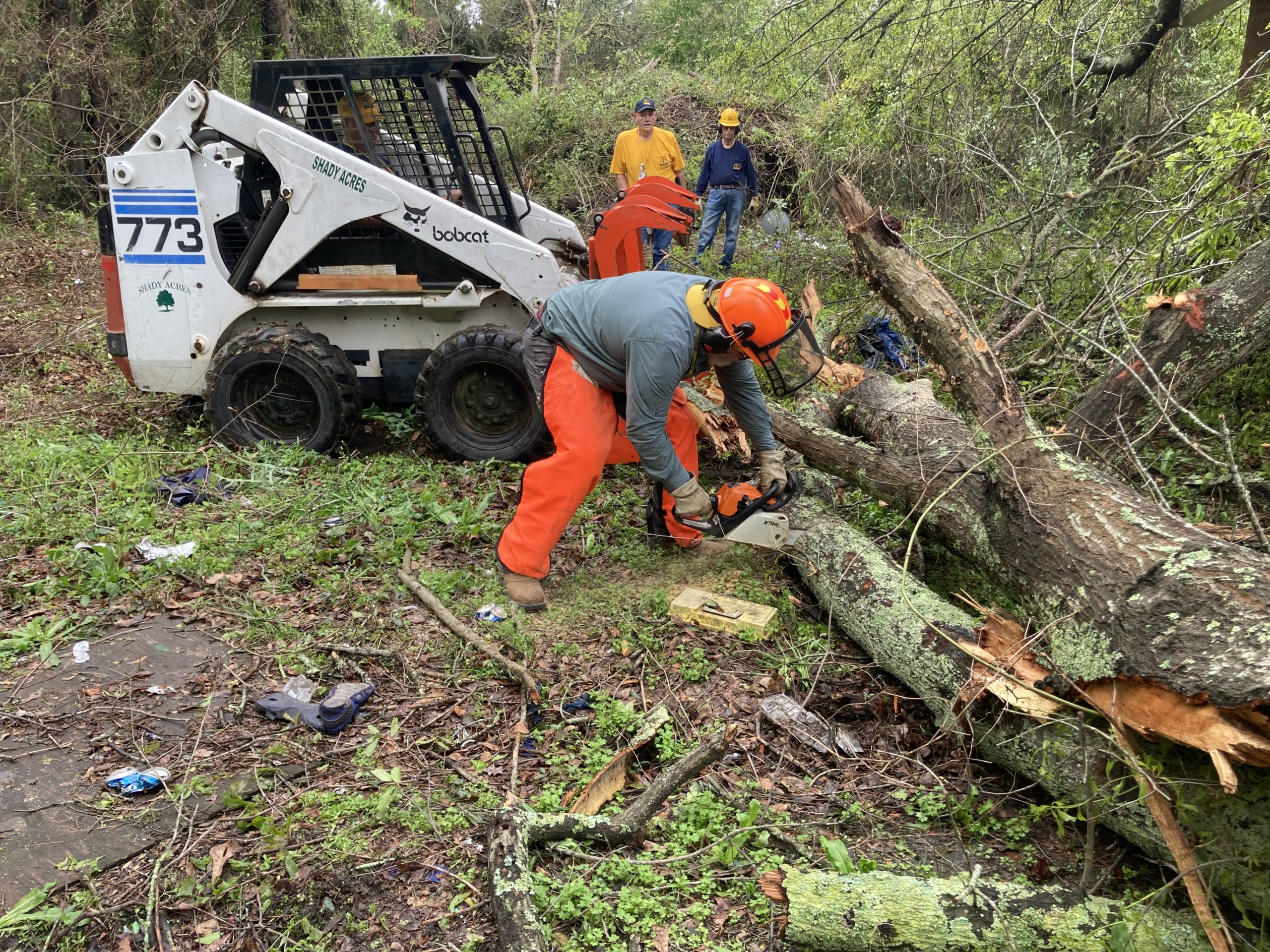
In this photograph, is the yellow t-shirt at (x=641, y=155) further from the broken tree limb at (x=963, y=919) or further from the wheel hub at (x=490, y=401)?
the broken tree limb at (x=963, y=919)

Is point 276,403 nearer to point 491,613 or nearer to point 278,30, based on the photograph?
point 491,613

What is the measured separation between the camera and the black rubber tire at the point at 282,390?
5.24 meters

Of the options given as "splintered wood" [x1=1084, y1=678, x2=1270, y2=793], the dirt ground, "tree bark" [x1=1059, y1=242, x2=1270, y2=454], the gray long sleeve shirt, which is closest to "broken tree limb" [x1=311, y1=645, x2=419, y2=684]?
the dirt ground

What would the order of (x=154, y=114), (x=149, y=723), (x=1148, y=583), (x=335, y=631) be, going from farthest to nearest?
(x=154, y=114) < (x=335, y=631) < (x=149, y=723) < (x=1148, y=583)

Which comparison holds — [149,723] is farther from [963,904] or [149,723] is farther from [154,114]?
[154,114]

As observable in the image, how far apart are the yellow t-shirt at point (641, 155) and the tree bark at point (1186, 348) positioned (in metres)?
5.72

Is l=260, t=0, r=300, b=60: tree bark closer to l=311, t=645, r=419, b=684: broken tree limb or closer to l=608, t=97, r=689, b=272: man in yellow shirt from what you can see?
l=608, t=97, r=689, b=272: man in yellow shirt

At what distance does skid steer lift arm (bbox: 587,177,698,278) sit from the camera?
512 cm

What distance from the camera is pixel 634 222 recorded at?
206 inches

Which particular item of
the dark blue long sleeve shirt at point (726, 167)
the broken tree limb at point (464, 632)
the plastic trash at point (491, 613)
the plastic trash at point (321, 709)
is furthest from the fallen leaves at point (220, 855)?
the dark blue long sleeve shirt at point (726, 167)

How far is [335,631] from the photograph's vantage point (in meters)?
3.74

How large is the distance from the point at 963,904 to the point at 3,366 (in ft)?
25.8

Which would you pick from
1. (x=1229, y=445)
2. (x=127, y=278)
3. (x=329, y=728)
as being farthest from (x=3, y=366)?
(x=1229, y=445)

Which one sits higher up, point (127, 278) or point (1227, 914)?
point (127, 278)
